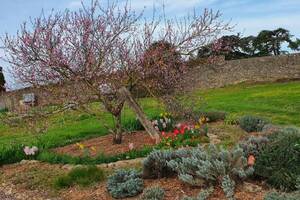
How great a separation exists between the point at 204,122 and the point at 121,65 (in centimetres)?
267

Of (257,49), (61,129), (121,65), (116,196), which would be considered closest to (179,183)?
(116,196)

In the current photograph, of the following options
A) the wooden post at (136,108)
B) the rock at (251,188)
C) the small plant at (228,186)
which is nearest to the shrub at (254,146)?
the rock at (251,188)

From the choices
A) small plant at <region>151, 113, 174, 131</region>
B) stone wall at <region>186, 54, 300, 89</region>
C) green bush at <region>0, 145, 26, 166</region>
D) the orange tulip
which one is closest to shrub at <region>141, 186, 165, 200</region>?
the orange tulip

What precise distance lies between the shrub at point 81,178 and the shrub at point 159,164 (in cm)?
73

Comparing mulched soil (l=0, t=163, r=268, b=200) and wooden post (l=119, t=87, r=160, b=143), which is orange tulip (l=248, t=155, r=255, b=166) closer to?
mulched soil (l=0, t=163, r=268, b=200)

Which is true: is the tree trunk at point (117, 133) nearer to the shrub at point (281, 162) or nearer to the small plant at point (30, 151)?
the small plant at point (30, 151)

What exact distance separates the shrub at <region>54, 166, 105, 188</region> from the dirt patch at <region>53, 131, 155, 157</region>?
141cm

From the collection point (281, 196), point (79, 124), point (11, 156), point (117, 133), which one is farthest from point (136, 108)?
point (79, 124)

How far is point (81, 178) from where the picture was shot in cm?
605

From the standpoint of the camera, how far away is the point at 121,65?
8.22 meters

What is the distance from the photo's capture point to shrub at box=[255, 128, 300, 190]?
4.80 m

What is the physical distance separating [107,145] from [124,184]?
3278 millimetres

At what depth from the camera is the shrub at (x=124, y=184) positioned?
526 centimetres

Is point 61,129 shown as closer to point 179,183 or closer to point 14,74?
point 14,74
